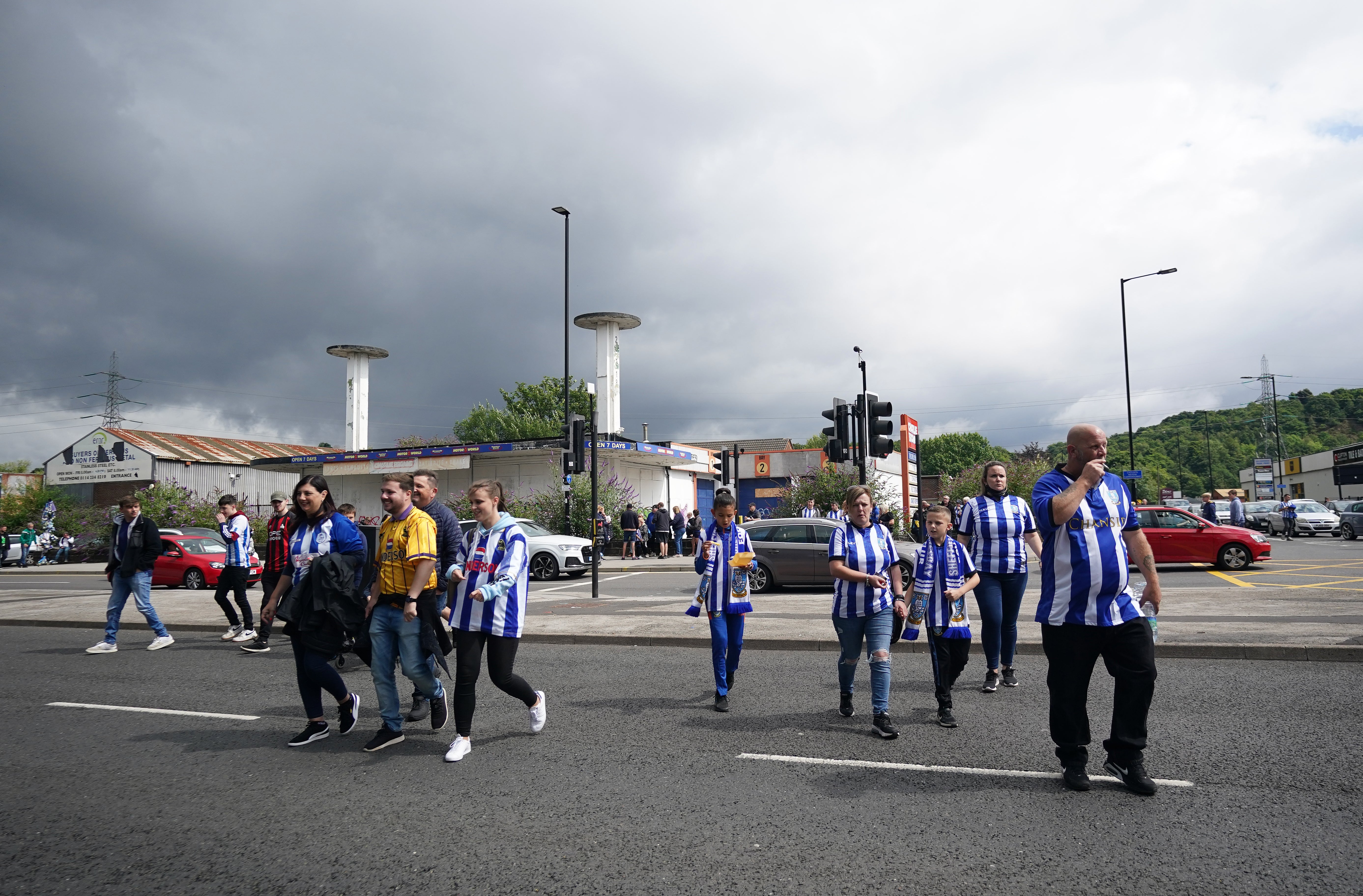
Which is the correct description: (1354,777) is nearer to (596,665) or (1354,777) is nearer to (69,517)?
(596,665)

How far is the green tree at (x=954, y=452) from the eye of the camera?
10031 cm

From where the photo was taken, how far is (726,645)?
6258 mm

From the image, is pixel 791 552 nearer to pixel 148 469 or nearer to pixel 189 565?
pixel 189 565

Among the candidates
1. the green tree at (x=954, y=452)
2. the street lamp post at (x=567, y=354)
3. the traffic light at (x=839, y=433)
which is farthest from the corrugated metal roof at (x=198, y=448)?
the green tree at (x=954, y=452)

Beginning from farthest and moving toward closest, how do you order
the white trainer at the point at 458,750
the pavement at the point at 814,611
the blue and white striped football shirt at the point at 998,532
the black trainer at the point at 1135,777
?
the pavement at the point at 814,611 → the blue and white striped football shirt at the point at 998,532 → the white trainer at the point at 458,750 → the black trainer at the point at 1135,777

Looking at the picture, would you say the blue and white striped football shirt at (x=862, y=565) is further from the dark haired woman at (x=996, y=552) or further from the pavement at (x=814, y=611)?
the pavement at (x=814, y=611)

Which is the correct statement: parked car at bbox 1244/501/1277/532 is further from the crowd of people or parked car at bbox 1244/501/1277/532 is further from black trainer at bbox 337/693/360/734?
black trainer at bbox 337/693/360/734

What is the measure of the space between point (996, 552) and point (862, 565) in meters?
1.66

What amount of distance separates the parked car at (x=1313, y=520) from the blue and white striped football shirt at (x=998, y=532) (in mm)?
34195

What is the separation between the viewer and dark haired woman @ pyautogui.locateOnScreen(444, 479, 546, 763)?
4.93 m

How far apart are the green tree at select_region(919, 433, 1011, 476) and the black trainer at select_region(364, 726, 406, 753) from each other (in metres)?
98.2

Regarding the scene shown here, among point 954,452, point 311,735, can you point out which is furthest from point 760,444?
point 311,735

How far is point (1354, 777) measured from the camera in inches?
168

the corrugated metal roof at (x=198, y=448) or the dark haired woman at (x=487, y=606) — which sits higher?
the corrugated metal roof at (x=198, y=448)
